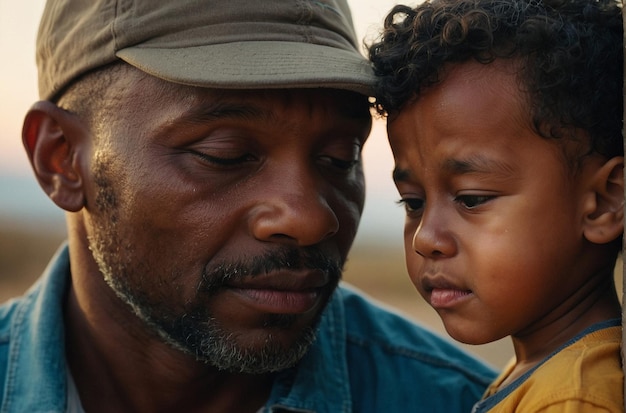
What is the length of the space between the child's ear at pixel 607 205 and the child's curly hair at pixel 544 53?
63 millimetres

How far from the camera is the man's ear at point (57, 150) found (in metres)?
3.15

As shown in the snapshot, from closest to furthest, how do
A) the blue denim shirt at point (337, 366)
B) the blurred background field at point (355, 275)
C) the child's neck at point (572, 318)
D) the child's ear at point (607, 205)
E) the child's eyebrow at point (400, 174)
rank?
the child's ear at point (607, 205) → the child's neck at point (572, 318) → the child's eyebrow at point (400, 174) → the blue denim shirt at point (337, 366) → the blurred background field at point (355, 275)

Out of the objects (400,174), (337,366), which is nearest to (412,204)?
(400,174)

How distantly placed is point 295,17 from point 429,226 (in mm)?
894

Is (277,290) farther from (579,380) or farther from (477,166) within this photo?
(579,380)

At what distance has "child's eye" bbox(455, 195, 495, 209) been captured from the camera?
8.03ft

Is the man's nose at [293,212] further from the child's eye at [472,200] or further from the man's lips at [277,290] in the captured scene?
the child's eye at [472,200]

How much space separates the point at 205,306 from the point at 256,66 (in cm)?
78

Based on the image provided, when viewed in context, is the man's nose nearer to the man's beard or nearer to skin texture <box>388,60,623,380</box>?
the man's beard

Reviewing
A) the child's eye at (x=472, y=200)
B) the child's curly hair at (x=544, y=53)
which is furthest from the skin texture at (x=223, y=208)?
the child's eye at (x=472, y=200)

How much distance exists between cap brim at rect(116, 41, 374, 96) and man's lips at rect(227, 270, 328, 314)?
594 millimetres

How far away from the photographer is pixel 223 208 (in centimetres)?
279

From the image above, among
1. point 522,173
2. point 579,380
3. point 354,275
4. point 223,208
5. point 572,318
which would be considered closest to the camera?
point 579,380

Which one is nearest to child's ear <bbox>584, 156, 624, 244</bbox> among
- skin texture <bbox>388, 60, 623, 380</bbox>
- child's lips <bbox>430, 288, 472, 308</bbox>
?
skin texture <bbox>388, 60, 623, 380</bbox>
